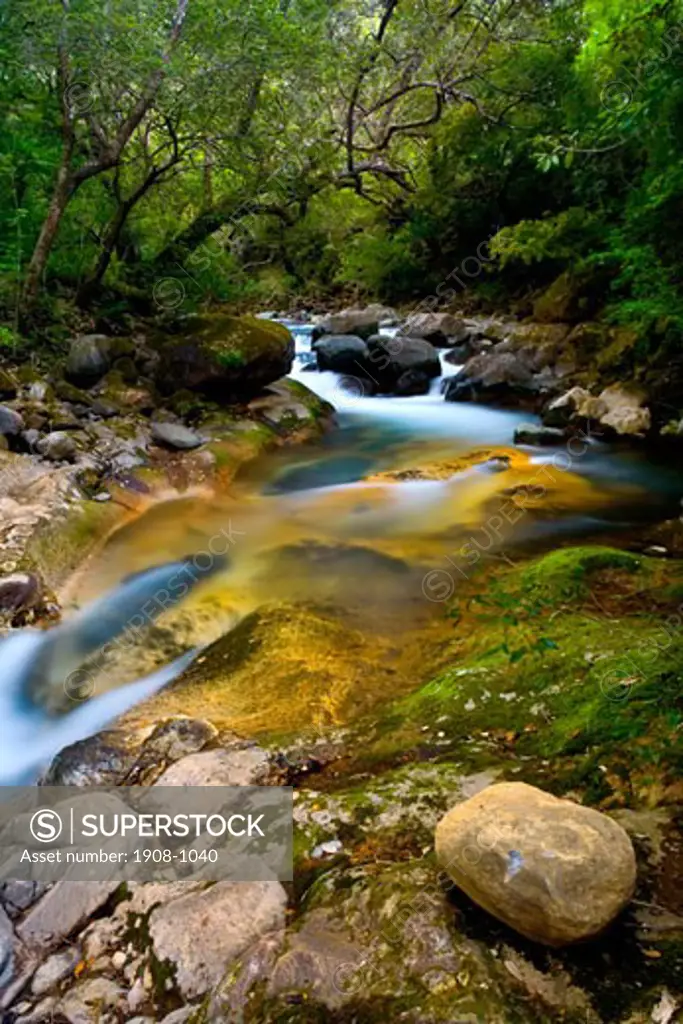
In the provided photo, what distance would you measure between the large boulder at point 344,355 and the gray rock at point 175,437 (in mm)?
5409

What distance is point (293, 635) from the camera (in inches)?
179

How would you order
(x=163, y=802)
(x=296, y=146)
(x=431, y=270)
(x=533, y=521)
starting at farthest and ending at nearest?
(x=431, y=270)
(x=296, y=146)
(x=533, y=521)
(x=163, y=802)

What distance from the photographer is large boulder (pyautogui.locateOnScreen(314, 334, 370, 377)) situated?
44.1 feet

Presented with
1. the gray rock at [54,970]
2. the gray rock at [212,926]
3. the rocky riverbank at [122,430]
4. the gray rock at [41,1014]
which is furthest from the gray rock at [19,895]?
the rocky riverbank at [122,430]

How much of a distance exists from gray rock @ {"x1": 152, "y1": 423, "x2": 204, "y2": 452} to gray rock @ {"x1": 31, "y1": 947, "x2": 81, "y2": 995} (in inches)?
265

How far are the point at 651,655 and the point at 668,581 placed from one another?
1.68 metres

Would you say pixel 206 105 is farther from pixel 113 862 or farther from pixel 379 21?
pixel 113 862

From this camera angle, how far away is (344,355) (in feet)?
44.2

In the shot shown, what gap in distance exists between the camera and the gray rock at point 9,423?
7277 millimetres

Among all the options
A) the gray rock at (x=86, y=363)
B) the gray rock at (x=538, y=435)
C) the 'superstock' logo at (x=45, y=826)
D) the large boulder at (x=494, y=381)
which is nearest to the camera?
the 'superstock' logo at (x=45, y=826)

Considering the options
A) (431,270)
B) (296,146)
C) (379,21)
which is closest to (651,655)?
(296,146)

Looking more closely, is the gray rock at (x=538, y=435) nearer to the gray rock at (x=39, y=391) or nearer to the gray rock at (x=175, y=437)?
the gray rock at (x=175, y=437)

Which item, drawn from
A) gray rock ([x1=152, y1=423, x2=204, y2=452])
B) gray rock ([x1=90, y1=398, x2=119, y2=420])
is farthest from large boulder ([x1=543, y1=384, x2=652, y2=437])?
gray rock ([x1=90, y1=398, x2=119, y2=420])

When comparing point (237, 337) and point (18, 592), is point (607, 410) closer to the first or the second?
point (237, 337)
